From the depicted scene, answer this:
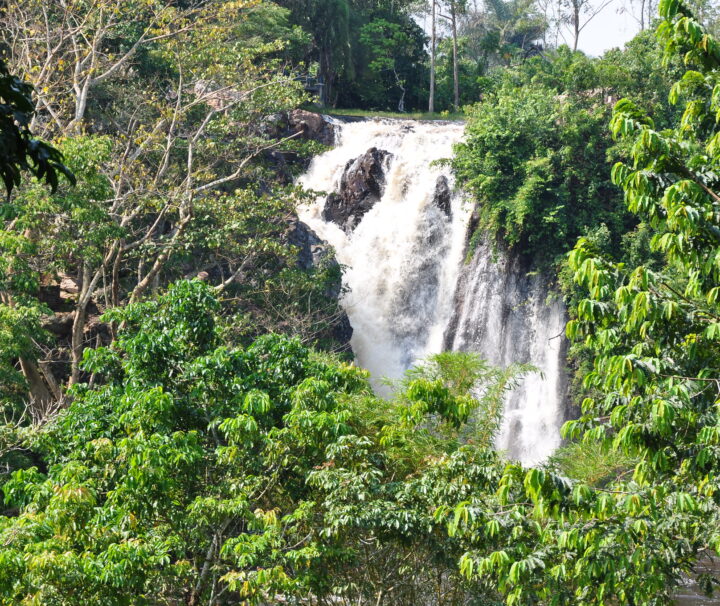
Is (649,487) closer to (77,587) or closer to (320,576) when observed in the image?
(320,576)

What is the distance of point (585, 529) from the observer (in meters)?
6.93

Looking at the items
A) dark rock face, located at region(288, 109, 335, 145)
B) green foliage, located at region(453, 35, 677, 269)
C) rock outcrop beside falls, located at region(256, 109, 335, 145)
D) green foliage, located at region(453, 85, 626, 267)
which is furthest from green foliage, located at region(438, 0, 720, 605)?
dark rock face, located at region(288, 109, 335, 145)

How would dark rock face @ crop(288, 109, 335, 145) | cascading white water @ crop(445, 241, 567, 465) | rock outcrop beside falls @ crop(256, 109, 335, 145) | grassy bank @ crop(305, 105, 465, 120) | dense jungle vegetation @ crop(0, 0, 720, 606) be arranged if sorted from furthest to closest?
grassy bank @ crop(305, 105, 465, 120) < dark rock face @ crop(288, 109, 335, 145) < rock outcrop beside falls @ crop(256, 109, 335, 145) < cascading white water @ crop(445, 241, 567, 465) < dense jungle vegetation @ crop(0, 0, 720, 606)

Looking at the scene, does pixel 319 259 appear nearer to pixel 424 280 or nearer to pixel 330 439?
pixel 424 280

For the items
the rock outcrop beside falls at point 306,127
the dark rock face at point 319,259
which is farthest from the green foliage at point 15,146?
the rock outcrop beside falls at point 306,127

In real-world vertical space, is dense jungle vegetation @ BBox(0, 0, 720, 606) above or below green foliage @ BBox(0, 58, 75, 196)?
below

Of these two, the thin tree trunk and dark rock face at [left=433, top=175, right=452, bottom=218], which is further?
dark rock face at [left=433, top=175, right=452, bottom=218]

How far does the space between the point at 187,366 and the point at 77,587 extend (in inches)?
120

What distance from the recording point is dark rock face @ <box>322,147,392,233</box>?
2670 centimetres

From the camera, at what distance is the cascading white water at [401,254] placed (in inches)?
960

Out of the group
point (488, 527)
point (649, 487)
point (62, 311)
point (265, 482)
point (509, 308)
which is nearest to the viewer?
point (488, 527)

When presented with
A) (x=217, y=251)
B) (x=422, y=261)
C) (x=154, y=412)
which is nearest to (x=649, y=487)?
(x=154, y=412)

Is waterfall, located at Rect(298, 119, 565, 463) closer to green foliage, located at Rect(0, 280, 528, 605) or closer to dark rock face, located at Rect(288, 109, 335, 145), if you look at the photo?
dark rock face, located at Rect(288, 109, 335, 145)

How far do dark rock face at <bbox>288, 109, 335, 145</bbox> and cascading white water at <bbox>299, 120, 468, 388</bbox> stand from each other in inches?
52.4
